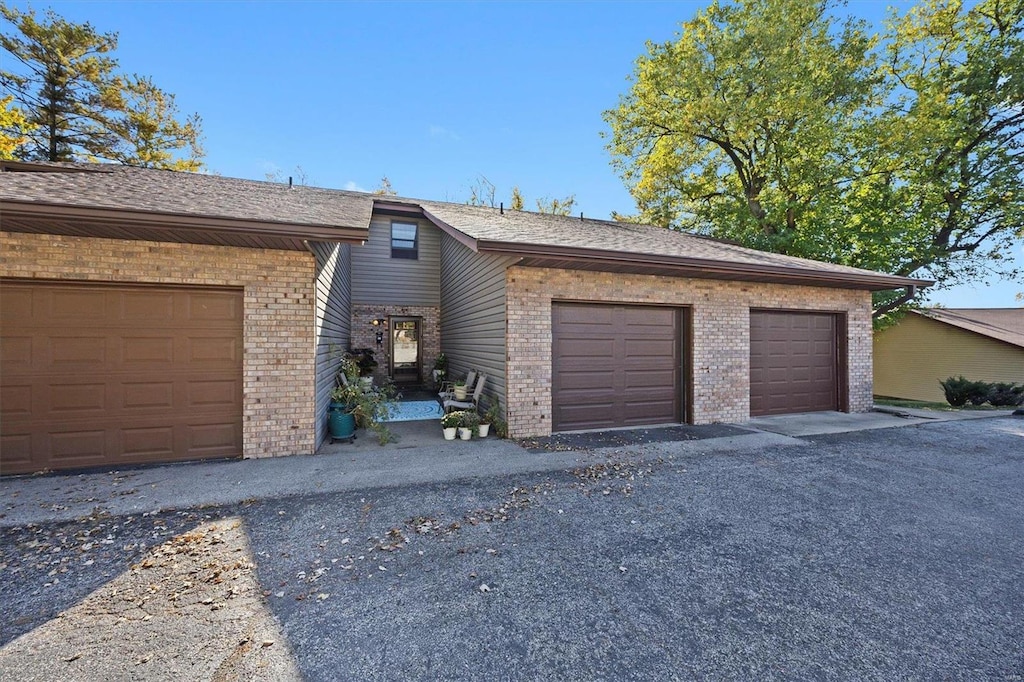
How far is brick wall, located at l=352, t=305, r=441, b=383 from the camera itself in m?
12.3

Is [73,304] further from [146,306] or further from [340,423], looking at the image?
[340,423]

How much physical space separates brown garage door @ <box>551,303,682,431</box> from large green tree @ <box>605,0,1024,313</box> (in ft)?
28.9

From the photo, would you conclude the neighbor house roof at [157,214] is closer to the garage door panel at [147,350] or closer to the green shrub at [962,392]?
the garage door panel at [147,350]

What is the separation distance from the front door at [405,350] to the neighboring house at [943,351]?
19597 millimetres

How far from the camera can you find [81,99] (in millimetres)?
13828

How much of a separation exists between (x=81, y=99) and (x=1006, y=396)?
29.9m

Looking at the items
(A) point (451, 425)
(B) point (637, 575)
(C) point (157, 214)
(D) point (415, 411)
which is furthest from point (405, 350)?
(B) point (637, 575)

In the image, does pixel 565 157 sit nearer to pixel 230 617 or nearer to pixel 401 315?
pixel 401 315

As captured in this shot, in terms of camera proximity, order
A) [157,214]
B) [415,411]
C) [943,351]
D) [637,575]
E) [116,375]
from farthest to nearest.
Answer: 1. [943,351]
2. [415,411]
3. [116,375]
4. [157,214]
5. [637,575]

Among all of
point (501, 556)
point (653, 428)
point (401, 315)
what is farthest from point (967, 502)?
point (401, 315)

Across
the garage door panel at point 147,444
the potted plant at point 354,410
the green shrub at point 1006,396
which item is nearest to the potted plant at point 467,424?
the potted plant at point 354,410

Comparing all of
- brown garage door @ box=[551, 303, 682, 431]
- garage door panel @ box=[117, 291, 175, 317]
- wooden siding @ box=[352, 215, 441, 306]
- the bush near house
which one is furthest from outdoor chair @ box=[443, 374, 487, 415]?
the bush near house

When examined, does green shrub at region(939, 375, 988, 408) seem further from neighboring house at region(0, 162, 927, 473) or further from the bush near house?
neighboring house at region(0, 162, 927, 473)

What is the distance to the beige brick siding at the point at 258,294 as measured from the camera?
16.2 ft
